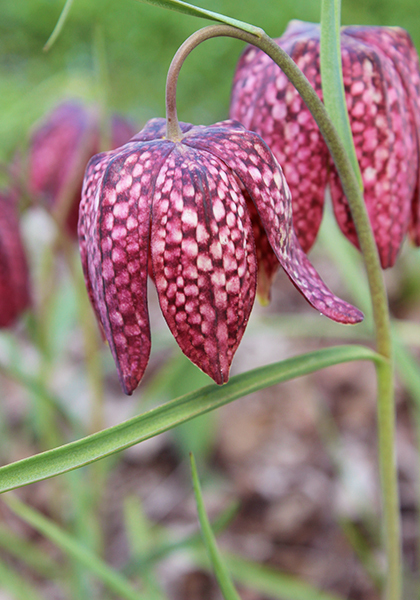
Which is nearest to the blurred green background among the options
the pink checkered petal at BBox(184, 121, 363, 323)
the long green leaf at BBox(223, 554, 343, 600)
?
the long green leaf at BBox(223, 554, 343, 600)

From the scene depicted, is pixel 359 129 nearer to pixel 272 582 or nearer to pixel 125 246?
pixel 125 246

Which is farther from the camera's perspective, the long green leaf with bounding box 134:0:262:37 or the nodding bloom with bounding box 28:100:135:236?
the nodding bloom with bounding box 28:100:135:236

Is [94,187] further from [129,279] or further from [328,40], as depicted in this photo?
[328,40]

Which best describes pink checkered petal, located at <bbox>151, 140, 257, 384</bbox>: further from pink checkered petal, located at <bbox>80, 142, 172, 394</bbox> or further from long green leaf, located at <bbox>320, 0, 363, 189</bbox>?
long green leaf, located at <bbox>320, 0, 363, 189</bbox>

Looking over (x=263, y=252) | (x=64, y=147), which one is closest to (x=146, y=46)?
(x=64, y=147)

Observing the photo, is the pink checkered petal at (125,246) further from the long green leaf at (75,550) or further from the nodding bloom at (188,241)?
the long green leaf at (75,550)

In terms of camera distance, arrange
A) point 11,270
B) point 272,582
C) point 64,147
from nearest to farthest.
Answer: point 11,270 → point 272,582 → point 64,147
